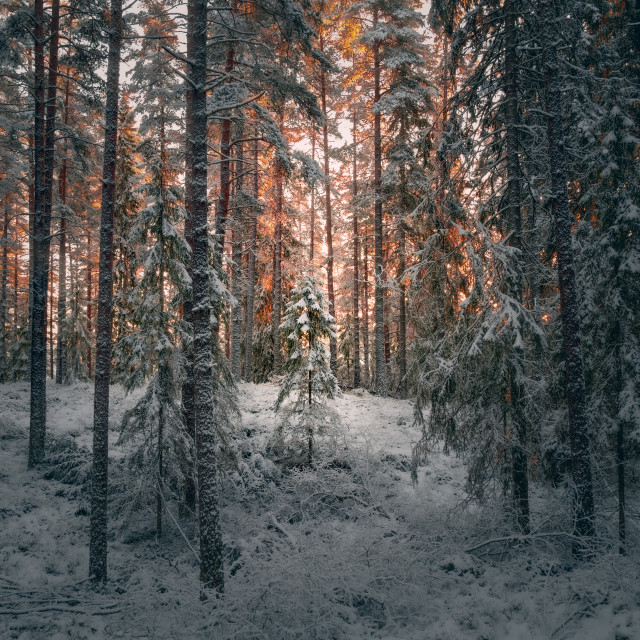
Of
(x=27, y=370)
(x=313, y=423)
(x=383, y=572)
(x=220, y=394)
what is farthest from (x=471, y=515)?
(x=27, y=370)

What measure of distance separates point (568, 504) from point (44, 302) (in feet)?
51.8

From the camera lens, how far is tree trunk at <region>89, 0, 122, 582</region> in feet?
25.7

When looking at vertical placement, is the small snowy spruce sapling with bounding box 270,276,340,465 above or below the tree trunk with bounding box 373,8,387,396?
below

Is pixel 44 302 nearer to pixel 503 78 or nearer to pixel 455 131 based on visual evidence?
pixel 455 131

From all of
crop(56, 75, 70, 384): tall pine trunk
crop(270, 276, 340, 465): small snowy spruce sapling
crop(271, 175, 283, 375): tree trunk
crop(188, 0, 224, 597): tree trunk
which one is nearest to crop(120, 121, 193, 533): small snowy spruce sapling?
crop(188, 0, 224, 597): tree trunk

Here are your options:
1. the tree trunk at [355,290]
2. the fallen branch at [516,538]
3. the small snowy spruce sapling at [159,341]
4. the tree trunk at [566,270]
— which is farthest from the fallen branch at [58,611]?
the tree trunk at [355,290]

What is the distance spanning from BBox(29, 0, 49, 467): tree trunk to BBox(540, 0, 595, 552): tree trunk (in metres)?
13.9

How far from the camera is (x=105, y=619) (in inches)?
254

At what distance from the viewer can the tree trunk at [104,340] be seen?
25.7 feet

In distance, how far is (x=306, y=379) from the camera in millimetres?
12953

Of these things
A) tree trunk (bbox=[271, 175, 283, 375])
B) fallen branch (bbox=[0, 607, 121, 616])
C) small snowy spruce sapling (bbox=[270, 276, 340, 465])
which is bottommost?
fallen branch (bbox=[0, 607, 121, 616])

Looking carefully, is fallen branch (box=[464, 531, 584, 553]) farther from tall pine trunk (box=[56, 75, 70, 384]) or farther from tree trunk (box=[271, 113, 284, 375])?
tall pine trunk (box=[56, 75, 70, 384])

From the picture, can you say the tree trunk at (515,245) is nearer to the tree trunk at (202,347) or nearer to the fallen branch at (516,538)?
the fallen branch at (516,538)

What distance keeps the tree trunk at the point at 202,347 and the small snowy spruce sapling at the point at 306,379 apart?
5.48m
